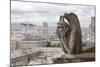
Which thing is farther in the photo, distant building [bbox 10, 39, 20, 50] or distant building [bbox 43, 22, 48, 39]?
distant building [bbox 43, 22, 48, 39]

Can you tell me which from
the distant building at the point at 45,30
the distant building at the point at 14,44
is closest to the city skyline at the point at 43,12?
the distant building at the point at 45,30

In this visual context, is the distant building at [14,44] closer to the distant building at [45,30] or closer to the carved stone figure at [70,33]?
the distant building at [45,30]

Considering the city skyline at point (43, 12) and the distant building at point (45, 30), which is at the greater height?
the city skyline at point (43, 12)

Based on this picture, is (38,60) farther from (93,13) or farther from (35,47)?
(93,13)

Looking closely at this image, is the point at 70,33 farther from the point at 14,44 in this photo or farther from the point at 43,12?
the point at 14,44

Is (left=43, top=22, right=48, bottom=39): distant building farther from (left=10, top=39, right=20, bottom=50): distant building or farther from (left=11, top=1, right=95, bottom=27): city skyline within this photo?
(left=10, top=39, right=20, bottom=50): distant building

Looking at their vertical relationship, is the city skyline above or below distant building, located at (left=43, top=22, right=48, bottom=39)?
above

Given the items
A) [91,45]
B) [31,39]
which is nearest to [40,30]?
[31,39]

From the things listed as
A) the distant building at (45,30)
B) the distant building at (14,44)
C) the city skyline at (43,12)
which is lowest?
the distant building at (14,44)

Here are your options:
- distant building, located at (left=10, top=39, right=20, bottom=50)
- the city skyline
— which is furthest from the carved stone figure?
distant building, located at (left=10, top=39, right=20, bottom=50)
